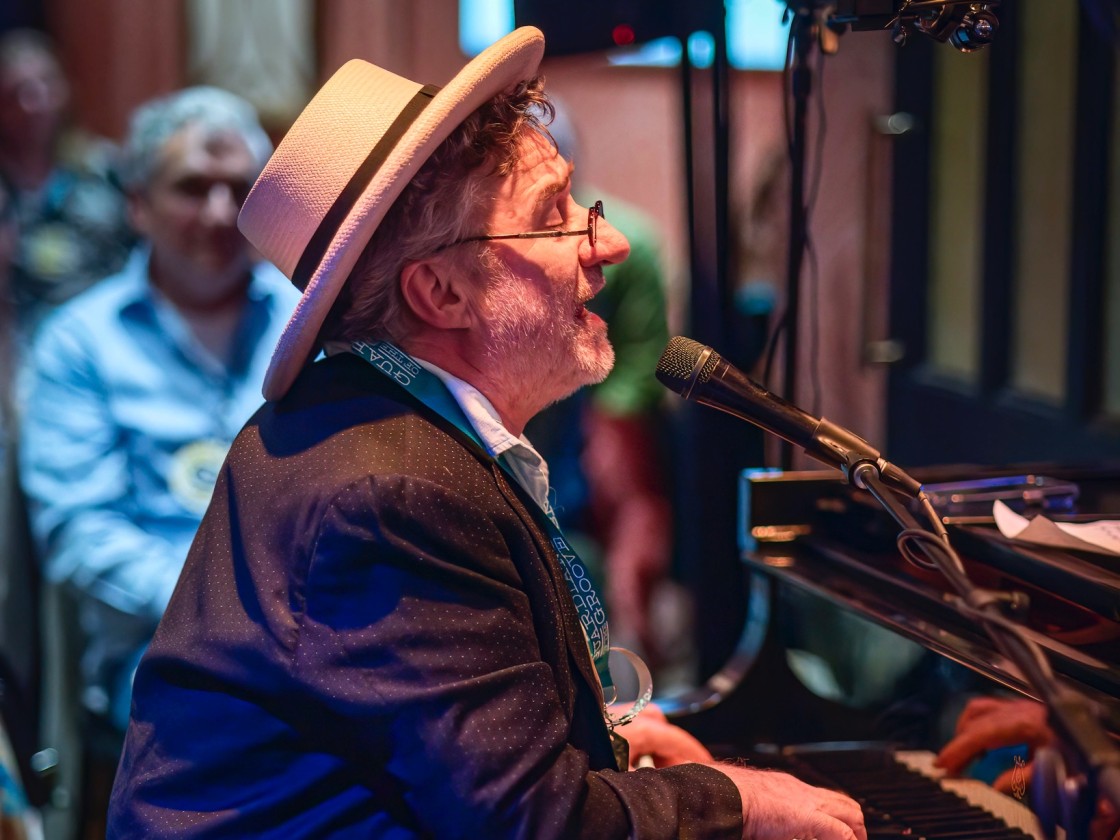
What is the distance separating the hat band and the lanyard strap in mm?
120

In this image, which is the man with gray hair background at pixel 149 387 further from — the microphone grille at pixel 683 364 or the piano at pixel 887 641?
the microphone grille at pixel 683 364

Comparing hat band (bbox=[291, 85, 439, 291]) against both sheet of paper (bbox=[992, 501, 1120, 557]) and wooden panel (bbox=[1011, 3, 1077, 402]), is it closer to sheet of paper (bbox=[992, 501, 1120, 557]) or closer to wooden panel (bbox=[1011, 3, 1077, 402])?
sheet of paper (bbox=[992, 501, 1120, 557])

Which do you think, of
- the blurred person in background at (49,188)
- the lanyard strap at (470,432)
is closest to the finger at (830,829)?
the lanyard strap at (470,432)

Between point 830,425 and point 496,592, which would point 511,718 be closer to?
point 496,592

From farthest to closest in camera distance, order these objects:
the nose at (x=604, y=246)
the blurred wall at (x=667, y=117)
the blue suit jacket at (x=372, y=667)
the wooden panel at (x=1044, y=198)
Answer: the blurred wall at (x=667, y=117) → the wooden panel at (x=1044, y=198) → the nose at (x=604, y=246) → the blue suit jacket at (x=372, y=667)

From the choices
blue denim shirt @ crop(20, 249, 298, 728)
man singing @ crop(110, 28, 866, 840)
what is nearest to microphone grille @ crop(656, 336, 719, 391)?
man singing @ crop(110, 28, 866, 840)

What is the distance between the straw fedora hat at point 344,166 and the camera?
1.30 metres

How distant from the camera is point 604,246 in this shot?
4.77 ft

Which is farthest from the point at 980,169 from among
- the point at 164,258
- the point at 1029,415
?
the point at 164,258

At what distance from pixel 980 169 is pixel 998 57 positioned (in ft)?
1.00

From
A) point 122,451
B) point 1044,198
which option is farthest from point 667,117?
point 122,451

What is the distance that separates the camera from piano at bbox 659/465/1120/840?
135 cm

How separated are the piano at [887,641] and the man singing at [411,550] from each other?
0.23 meters

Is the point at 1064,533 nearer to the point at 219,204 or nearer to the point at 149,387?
the point at 149,387
